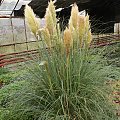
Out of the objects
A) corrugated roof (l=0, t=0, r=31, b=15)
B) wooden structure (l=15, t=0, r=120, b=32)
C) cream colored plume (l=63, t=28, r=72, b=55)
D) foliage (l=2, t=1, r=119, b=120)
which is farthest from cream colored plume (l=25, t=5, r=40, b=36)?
corrugated roof (l=0, t=0, r=31, b=15)

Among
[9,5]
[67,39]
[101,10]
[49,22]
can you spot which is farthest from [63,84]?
[101,10]

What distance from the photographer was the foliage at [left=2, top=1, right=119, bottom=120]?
103 inches

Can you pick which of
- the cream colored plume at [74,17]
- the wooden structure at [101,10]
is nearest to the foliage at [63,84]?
the cream colored plume at [74,17]

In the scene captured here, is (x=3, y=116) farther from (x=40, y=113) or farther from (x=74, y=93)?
(x=74, y=93)

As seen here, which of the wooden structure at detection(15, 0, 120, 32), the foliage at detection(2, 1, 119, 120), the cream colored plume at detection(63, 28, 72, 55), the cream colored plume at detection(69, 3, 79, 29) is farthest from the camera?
the wooden structure at detection(15, 0, 120, 32)

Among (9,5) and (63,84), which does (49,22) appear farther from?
(9,5)

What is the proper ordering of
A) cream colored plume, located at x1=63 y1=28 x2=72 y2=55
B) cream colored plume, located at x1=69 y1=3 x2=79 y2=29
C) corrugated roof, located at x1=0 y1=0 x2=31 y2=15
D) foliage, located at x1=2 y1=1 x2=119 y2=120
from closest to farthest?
cream colored plume, located at x1=63 y1=28 x2=72 y2=55, foliage, located at x1=2 y1=1 x2=119 y2=120, cream colored plume, located at x1=69 y1=3 x2=79 y2=29, corrugated roof, located at x1=0 y1=0 x2=31 y2=15

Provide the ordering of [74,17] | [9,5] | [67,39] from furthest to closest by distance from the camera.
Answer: [9,5]
[74,17]
[67,39]

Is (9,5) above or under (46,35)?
above

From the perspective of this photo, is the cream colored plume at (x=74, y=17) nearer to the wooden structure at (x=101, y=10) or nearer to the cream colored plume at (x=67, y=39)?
the cream colored plume at (x=67, y=39)

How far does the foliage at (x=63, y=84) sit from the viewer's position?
2.62m

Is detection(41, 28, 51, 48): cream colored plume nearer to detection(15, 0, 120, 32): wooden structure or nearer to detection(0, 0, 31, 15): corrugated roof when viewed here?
detection(15, 0, 120, 32): wooden structure

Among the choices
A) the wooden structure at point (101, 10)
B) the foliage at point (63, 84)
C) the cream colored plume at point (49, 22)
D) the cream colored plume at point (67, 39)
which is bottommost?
the foliage at point (63, 84)

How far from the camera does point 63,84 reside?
268cm
